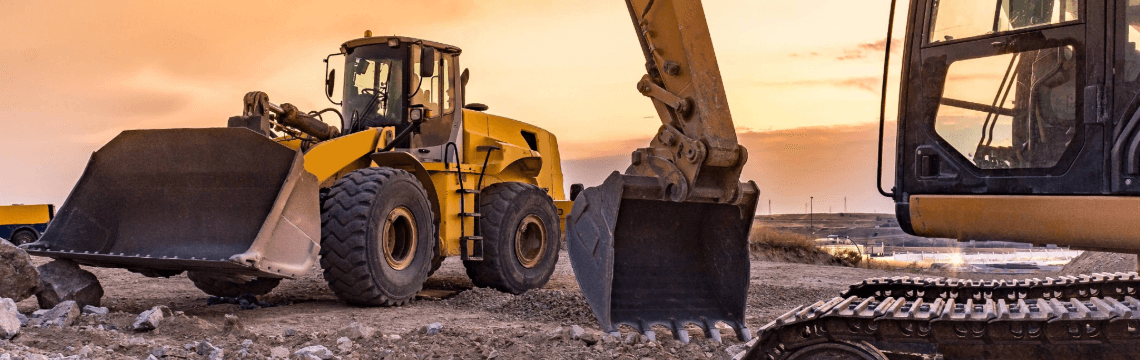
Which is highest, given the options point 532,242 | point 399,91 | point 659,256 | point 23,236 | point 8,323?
point 399,91

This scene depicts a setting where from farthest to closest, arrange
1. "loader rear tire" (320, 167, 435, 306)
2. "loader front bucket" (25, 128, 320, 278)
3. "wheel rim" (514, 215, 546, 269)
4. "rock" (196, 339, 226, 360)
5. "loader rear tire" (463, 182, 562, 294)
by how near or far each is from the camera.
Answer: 1. "wheel rim" (514, 215, 546, 269)
2. "loader rear tire" (463, 182, 562, 294)
3. "loader rear tire" (320, 167, 435, 306)
4. "loader front bucket" (25, 128, 320, 278)
5. "rock" (196, 339, 226, 360)

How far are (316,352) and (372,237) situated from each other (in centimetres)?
222

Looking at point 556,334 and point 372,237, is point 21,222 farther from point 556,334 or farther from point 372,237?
point 556,334

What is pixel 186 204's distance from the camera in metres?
7.34

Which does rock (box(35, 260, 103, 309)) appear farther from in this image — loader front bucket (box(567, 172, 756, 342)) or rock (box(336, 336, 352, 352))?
loader front bucket (box(567, 172, 756, 342))

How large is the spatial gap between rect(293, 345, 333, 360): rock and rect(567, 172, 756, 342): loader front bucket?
5.46 ft

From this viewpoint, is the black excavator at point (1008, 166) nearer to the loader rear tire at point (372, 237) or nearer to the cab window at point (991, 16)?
the cab window at point (991, 16)

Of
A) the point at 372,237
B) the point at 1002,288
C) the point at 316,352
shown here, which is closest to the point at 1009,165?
the point at 1002,288

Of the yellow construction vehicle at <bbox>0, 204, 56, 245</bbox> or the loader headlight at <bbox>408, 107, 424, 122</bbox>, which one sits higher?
the loader headlight at <bbox>408, 107, 424, 122</bbox>

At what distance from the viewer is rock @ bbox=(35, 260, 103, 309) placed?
22.4 ft

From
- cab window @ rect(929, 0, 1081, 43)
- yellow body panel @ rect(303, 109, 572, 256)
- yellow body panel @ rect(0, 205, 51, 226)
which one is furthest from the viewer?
yellow body panel @ rect(0, 205, 51, 226)

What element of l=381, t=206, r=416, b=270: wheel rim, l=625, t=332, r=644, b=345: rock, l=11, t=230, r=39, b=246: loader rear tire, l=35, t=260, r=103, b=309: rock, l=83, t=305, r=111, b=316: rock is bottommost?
l=11, t=230, r=39, b=246: loader rear tire

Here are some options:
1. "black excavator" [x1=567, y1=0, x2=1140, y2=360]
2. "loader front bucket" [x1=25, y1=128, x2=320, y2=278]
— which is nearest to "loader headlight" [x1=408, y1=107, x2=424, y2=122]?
"loader front bucket" [x1=25, y1=128, x2=320, y2=278]

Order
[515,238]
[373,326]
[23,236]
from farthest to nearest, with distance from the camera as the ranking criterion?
1. [23,236]
2. [515,238]
3. [373,326]
